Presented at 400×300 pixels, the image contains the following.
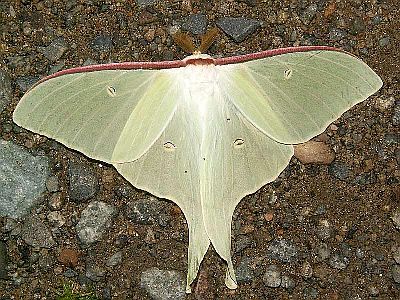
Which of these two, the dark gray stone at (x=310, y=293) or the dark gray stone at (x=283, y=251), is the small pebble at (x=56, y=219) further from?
the dark gray stone at (x=310, y=293)

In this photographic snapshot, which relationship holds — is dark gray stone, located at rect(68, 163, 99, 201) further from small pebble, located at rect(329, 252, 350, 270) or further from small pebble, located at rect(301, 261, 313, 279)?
small pebble, located at rect(329, 252, 350, 270)

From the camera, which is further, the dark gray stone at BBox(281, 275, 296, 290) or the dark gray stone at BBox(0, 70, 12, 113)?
the dark gray stone at BBox(0, 70, 12, 113)

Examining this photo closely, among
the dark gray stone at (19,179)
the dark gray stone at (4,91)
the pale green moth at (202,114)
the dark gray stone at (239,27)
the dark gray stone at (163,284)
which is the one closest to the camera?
the pale green moth at (202,114)

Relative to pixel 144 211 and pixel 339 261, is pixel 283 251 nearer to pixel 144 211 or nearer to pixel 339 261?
pixel 339 261

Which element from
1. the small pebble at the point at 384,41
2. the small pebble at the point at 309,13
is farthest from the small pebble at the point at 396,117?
the small pebble at the point at 309,13

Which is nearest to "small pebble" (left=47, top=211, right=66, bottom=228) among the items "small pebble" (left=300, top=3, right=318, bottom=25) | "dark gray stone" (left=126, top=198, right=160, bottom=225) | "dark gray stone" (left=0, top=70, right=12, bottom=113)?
"dark gray stone" (left=126, top=198, right=160, bottom=225)
